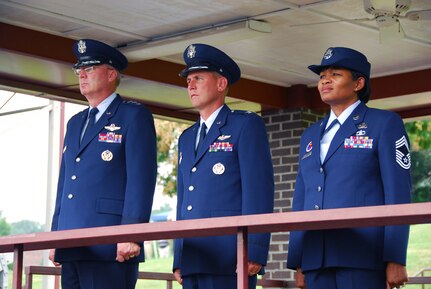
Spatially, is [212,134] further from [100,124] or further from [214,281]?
[214,281]

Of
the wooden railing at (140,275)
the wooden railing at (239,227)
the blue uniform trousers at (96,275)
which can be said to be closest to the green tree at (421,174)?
the wooden railing at (140,275)

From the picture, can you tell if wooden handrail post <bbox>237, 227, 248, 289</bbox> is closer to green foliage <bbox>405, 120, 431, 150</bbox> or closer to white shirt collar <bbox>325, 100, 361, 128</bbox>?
white shirt collar <bbox>325, 100, 361, 128</bbox>

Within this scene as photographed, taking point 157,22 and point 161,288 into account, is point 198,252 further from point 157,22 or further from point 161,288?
point 161,288

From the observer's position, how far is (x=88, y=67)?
5.13m

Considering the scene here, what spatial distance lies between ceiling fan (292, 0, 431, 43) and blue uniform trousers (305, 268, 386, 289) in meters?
3.07

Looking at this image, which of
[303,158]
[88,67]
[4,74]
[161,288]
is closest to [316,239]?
[303,158]

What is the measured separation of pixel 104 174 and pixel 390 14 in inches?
115

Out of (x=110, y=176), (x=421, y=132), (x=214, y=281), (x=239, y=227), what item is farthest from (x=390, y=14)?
(x=421, y=132)

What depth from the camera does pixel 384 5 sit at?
7.01 m

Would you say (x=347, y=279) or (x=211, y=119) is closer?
(x=347, y=279)

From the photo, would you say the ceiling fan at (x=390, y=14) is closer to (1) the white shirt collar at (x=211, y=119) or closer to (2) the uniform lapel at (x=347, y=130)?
(1) the white shirt collar at (x=211, y=119)

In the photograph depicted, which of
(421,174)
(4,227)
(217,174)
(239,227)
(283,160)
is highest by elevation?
(421,174)

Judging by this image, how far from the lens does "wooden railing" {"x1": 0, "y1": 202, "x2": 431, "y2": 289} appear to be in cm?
335

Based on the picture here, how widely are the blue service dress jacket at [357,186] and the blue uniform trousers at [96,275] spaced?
787 mm
